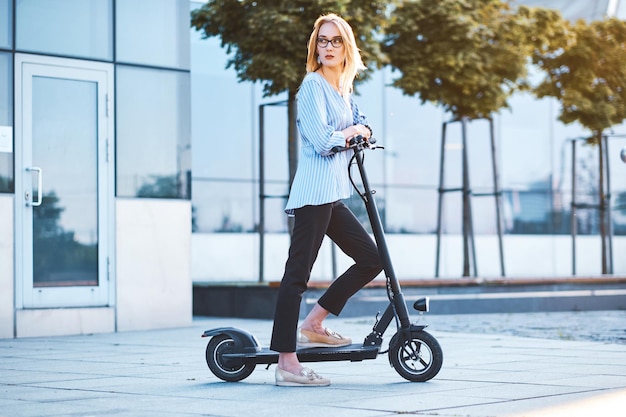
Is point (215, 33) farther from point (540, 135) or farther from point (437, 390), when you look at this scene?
point (540, 135)

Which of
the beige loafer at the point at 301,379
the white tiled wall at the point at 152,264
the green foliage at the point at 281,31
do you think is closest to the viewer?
the beige loafer at the point at 301,379

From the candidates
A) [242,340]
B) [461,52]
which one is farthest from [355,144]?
[461,52]

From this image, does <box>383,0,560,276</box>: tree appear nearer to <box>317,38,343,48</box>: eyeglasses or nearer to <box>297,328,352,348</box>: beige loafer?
<box>317,38,343,48</box>: eyeglasses

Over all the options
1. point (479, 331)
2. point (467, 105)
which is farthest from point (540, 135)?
point (479, 331)

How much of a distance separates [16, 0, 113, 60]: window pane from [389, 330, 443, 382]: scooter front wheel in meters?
5.66

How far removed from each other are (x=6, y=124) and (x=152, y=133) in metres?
1.54

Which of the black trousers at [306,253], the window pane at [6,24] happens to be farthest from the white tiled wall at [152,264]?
the black trousers at [306,253]

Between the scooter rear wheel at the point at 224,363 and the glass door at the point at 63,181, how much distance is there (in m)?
4.41

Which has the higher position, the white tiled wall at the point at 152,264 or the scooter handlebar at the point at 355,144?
the scooter handlebar at the point at 355,144

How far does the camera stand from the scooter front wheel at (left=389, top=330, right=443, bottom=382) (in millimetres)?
5340

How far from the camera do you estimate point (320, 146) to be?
532cm

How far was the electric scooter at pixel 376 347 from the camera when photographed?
536 cm

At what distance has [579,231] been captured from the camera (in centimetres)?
2192

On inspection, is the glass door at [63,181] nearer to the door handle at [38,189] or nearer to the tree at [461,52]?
the door handle at [38,189]
